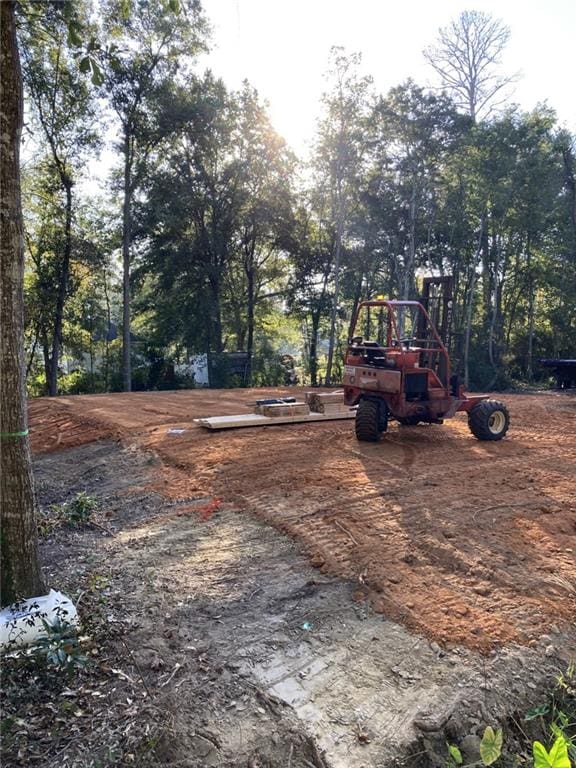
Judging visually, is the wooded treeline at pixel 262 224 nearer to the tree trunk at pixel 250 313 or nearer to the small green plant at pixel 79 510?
the tree trunk at pixel 250 313

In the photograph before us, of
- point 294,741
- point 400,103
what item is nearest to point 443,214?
point 400,103

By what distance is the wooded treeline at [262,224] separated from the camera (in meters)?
18.6

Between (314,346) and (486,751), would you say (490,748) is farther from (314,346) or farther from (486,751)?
(314,346)

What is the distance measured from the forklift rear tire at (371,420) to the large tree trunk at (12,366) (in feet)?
17.8

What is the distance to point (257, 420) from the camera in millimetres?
9523

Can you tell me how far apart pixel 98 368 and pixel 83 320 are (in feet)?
6.17

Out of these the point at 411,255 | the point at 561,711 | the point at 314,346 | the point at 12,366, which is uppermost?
the point at 411,255

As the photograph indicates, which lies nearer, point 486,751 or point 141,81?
point 486,751

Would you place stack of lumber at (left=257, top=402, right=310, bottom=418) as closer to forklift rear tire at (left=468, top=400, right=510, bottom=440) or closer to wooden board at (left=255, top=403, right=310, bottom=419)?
wooden board at (left=255, top=403, right=310, bottom=419)

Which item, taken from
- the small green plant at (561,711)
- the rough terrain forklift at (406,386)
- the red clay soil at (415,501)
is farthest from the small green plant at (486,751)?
the rough terrain forklift at (406,386)

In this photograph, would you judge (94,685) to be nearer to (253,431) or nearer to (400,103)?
(253,431)

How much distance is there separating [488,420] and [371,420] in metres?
1.86

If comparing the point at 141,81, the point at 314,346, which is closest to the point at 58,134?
the point at 141,81

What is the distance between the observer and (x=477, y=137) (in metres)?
19.8
